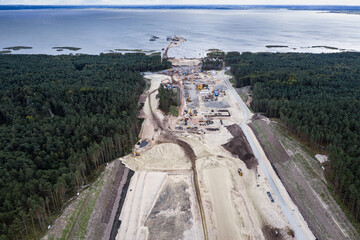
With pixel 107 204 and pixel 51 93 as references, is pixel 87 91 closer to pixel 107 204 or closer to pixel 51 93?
pixel 51 93

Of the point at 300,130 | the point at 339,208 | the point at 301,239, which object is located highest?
the point at 300,130

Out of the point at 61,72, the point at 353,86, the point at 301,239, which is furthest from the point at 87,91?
the point at 353,86

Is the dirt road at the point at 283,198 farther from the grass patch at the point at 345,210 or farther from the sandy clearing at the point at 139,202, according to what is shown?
the sandy clearing at the point at 139,202

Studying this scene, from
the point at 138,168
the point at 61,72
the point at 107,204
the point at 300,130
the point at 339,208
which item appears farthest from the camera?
the point at 61,72

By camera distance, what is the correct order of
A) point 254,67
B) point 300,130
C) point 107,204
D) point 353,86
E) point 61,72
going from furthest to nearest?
point 254,67 < point 61,72 < point 353,86 < point 300,130 < point 107,204

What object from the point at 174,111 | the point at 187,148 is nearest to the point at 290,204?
the point at 187,148

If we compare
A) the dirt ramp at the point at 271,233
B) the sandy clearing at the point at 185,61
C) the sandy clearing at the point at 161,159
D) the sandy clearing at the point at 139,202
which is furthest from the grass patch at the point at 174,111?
the sandy clearing at the point at 185,61
